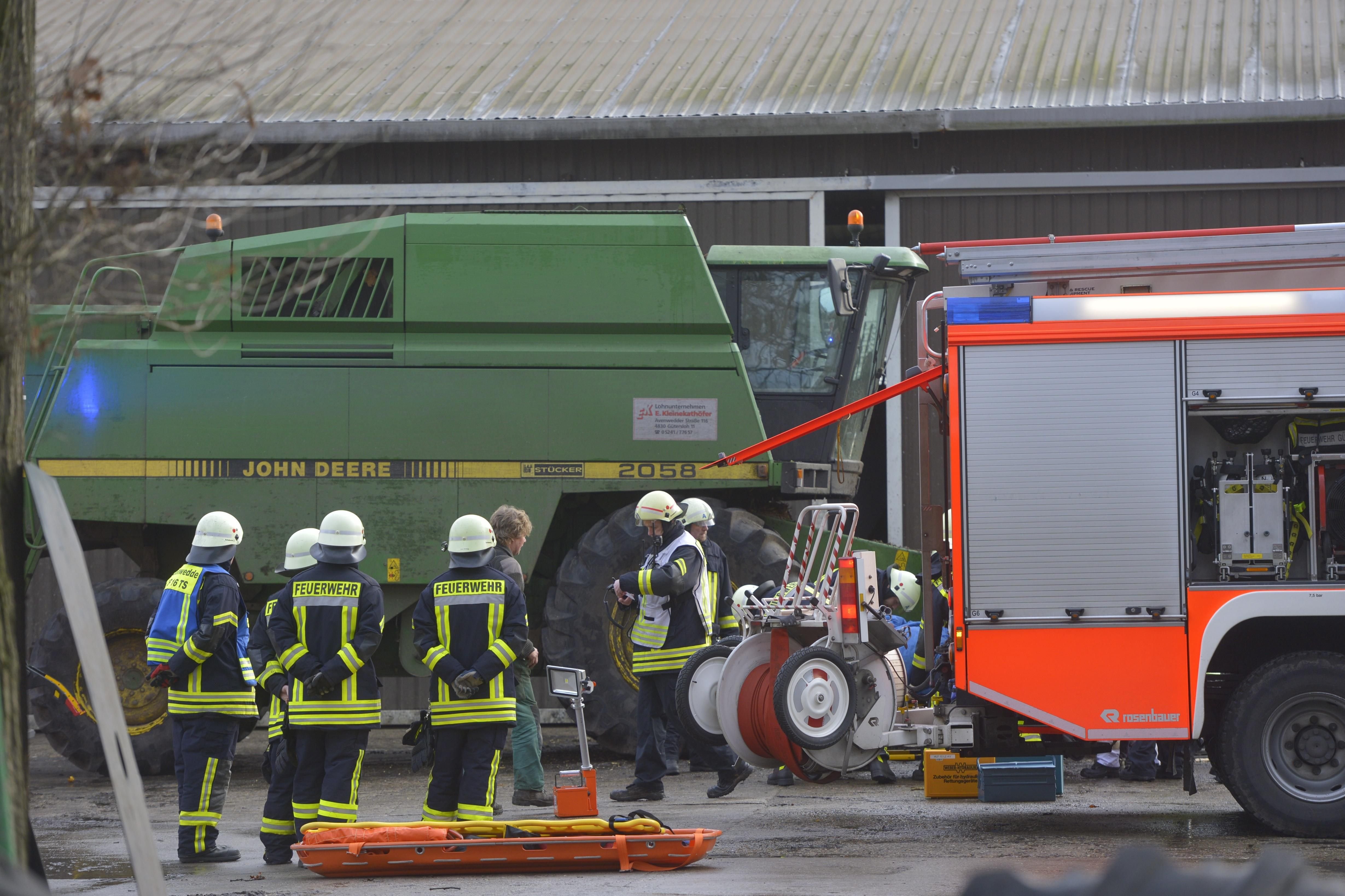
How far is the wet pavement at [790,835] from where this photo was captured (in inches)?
274

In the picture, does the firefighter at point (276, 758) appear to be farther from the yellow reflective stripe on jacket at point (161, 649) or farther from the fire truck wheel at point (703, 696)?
the fire truck wheel at point (703, 696)

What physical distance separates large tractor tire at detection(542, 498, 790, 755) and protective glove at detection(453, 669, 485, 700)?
11.0ft

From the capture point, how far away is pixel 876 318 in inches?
474

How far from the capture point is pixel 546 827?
7250mm

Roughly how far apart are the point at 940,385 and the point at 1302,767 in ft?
8.88

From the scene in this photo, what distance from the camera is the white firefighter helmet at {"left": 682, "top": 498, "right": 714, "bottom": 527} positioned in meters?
10.5

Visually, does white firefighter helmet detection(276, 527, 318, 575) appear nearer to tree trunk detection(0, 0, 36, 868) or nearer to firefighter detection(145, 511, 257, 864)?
firefighter detection(145, 511, 257, 864)

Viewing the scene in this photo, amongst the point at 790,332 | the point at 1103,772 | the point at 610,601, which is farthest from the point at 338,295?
the point at 1103,772

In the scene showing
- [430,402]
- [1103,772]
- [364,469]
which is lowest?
[1103,772]

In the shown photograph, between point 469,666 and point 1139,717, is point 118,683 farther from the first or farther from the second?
point 1139,717

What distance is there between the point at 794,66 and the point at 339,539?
9.81 m

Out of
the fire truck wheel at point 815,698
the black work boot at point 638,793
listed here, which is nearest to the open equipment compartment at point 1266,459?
the fire truck wheel at point 815,698

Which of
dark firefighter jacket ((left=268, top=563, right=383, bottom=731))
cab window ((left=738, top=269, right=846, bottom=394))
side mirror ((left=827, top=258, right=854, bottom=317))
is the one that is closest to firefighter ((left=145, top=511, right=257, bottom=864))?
dark firefighter jacket ((left=268, top=563, right=383, bottom=731))

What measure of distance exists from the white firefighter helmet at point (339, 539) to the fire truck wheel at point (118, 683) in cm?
393
